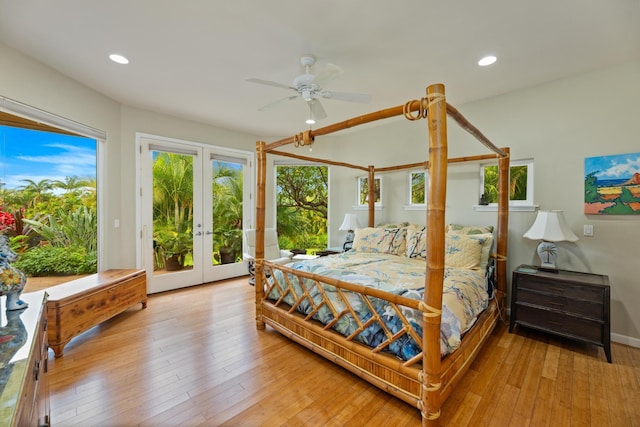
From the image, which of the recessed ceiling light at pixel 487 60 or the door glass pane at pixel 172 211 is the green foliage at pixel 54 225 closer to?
the door glass pane at pixel 172 211

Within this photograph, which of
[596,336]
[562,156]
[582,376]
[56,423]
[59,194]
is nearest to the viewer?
[56,423]

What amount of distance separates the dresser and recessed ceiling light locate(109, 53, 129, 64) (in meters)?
2.17

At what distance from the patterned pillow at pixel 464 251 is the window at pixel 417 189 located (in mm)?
1133

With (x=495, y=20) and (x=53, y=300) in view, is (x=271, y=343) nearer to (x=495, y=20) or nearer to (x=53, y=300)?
(x=53, y=300)

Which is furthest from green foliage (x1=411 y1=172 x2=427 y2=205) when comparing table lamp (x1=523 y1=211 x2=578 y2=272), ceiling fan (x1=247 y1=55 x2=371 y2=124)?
ceiling fan (x1=247 y1=55 x2=371 y2=124)

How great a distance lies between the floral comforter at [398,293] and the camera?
1.76 m

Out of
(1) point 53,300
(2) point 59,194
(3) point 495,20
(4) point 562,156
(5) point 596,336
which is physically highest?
(3) point 495,20

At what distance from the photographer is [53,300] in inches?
91.0

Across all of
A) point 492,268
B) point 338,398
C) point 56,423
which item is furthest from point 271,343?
point 492,268

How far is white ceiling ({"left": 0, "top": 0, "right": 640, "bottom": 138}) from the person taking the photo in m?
1.86

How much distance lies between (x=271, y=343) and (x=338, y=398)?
0.93m

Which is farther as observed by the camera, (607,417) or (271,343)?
(271,343)

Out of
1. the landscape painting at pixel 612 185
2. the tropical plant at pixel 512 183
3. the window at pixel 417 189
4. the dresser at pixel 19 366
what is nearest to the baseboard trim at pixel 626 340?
the landscape painting at pixel 612 185

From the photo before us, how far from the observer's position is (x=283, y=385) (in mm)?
1967
